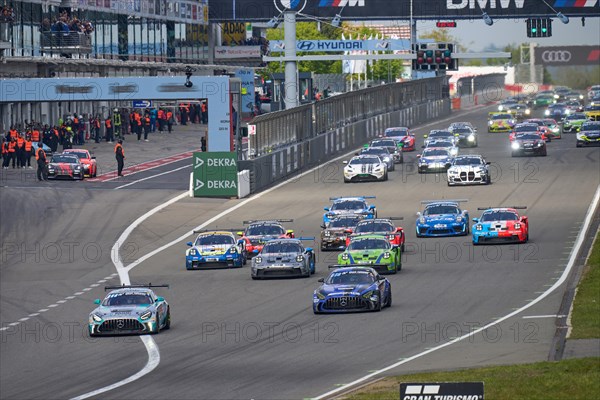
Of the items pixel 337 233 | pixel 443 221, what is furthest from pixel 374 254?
pixel 443 221

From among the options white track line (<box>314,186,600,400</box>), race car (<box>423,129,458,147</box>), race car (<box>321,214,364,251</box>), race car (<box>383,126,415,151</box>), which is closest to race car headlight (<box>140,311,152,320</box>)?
white track line (<box>314,186,600,400</box>)

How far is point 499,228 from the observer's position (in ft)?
148

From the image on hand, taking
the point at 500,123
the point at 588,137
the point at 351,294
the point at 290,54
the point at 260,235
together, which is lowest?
the point at 351,294

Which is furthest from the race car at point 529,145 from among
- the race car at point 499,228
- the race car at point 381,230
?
the race car at point 381,230

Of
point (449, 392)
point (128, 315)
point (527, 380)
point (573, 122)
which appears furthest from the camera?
point (573, 122)

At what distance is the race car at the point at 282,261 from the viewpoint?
4019 centimetres

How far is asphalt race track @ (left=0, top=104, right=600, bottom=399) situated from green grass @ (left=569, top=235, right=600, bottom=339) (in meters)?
0.68

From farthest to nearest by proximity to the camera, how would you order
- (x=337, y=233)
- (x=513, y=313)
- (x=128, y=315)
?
(x=337, y=233)
(x=513, y=313)
(x=128, y=315)

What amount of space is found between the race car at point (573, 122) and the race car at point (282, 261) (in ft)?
168

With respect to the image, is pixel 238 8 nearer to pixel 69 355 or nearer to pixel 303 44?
pixel 303 44

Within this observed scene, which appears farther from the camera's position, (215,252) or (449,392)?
(215,252)

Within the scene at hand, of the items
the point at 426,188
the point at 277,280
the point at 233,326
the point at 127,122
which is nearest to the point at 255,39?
the point at 127,122

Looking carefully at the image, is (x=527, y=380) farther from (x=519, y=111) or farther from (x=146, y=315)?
(x=519, y=111)

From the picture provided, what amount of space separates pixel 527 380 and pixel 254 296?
48.9 ft
